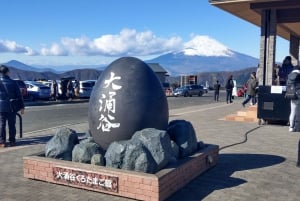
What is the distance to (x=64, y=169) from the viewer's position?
608 centimetres

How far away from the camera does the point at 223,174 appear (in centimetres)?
685

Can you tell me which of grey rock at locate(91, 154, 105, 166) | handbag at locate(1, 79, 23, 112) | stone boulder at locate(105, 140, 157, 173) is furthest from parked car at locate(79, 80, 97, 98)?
stone boulder at locate(105, 140, 157, 173)

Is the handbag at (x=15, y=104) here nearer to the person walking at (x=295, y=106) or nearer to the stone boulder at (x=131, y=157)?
the stone boulder at (x=131, y=157)

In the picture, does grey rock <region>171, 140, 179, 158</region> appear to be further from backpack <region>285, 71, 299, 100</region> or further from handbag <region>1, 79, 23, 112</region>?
backpack <region>285, 71, 299, 100</region>

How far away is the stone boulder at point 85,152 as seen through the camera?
624cm

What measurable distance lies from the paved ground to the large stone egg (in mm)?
1156

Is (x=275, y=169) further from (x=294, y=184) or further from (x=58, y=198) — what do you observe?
(x=58, y=198)

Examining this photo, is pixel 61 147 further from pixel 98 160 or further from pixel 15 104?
pixel 15 104

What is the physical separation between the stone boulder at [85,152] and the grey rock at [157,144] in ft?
2.37

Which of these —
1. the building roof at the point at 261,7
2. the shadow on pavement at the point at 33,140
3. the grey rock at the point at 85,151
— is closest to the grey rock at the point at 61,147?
the grey rock at the point at 85,151

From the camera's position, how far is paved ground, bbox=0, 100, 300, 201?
570cm

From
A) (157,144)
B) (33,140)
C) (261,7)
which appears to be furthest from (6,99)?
(261,7)

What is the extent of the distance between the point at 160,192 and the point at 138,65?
2.44 m

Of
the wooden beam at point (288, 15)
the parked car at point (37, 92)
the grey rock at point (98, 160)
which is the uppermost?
the wooden beam at point (288, 15)
